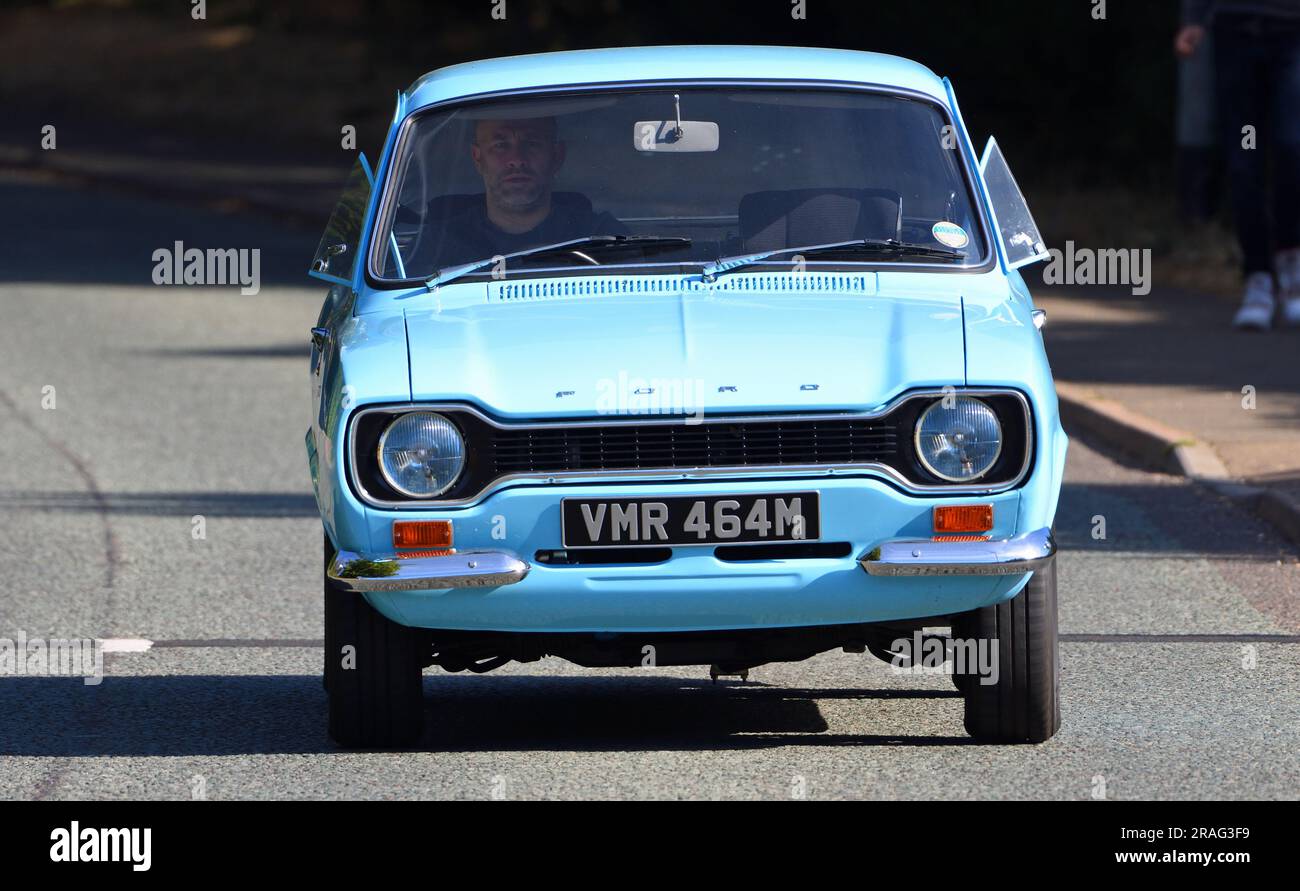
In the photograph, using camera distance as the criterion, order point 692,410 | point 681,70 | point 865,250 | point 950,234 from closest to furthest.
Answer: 1. point 692,410
2. point 865,250
3. point 950,234
4. point 681,70

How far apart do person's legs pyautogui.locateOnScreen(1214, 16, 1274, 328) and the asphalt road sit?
3.23 meters

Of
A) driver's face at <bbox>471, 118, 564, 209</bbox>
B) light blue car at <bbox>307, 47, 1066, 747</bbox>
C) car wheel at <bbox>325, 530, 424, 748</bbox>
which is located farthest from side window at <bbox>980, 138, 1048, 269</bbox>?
car wheel at <bbox>325, 530, 424, 748</bbox>

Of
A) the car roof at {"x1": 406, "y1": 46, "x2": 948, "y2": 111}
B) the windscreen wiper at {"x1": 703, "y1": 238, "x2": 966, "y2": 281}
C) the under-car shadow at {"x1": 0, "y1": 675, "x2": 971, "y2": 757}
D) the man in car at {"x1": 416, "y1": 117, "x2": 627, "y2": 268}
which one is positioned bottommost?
the under-car shadow at {"x1": 0, "y1": 675, "x2": 971, "y2": 757}

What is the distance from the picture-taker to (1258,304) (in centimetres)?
1449

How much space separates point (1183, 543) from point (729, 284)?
12.3 feet

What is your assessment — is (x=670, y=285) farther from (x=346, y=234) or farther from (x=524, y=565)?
(x=346, y=234)

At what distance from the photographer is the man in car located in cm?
641

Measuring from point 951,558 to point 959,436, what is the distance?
29 cm

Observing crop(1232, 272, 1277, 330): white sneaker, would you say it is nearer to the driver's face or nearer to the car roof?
the car roof

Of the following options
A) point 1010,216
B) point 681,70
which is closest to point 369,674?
point 681,70

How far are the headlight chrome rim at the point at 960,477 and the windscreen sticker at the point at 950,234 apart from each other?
868mm

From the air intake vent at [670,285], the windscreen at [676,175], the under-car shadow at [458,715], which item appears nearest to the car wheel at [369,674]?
the under-car shadow at [458,715]

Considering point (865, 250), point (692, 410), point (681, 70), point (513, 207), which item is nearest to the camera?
point (692, 410)
